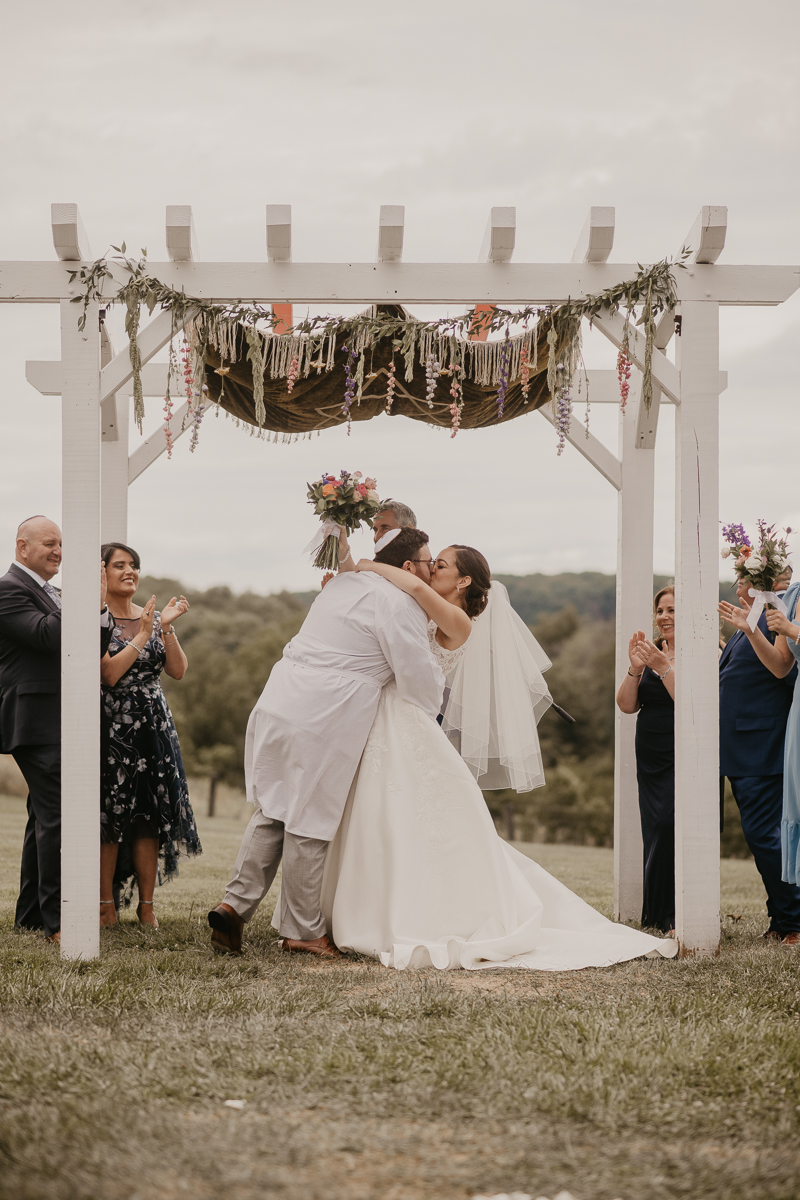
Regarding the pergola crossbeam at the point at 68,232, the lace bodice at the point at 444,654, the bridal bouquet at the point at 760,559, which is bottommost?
the lace bodice at the point at 444,654

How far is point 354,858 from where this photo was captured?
462cm

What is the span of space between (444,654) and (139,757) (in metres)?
1.62

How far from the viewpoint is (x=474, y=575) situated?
5.18m

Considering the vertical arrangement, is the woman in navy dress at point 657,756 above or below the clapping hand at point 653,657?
below

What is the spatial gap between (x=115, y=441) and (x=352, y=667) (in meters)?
2.07

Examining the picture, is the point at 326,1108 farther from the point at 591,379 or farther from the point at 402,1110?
the point at 591,379

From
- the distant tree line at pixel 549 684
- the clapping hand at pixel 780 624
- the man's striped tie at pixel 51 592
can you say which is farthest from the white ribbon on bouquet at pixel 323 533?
the distant tree line at pixel 549 684

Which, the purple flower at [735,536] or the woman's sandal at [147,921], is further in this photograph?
the woman's sandal at [147,921]

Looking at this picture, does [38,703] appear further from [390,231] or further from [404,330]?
[390,231]

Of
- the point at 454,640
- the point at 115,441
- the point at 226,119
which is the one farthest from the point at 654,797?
the point at 226,119

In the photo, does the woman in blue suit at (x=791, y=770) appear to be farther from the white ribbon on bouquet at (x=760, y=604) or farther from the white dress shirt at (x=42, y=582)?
the white dress shirt at (x=42, y=582)

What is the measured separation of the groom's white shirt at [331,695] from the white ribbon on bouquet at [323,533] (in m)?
0.22

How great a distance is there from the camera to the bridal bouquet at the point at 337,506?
15.9 ft

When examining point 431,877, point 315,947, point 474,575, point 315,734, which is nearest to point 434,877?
point 431,877
